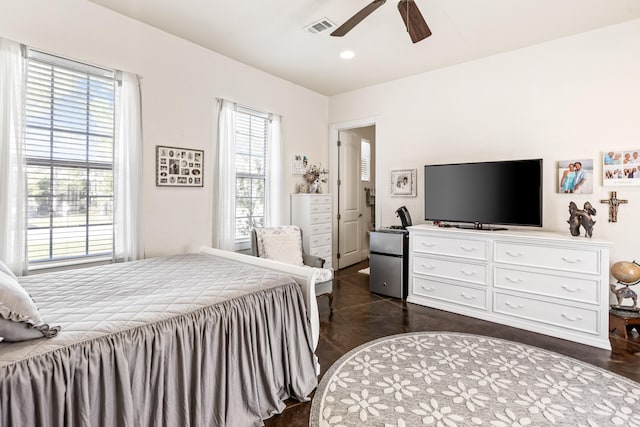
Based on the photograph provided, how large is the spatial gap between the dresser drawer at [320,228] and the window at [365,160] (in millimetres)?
1562

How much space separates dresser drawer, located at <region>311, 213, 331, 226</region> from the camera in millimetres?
4419

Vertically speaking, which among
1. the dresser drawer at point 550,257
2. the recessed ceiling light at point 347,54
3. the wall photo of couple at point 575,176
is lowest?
the dresser drawer at point 550,257

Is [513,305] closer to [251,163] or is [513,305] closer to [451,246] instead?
[451,246]

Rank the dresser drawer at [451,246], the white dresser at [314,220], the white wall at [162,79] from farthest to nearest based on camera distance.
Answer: the white dresser at [314,220] → the dresser drawer at [451,246] → the white wall at [162,79]

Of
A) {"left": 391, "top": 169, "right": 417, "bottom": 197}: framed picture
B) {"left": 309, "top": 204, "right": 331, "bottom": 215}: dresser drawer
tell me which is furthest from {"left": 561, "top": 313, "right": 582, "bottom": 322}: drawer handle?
{"left": 309, "top": 204, "right": 331, "bottom": 215}: dresser drawer

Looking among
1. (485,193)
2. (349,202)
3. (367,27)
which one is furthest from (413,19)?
(349,202)

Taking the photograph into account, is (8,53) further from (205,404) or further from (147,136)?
(205,404)

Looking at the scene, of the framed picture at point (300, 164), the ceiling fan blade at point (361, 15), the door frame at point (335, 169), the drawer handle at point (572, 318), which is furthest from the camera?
the door frame at point (335, 169)

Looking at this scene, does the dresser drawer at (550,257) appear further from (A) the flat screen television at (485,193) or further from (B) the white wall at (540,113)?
(B) the white wall at (540,113)

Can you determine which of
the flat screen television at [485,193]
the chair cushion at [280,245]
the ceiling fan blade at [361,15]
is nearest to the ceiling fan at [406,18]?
the ceiling fan blade at [361,15]

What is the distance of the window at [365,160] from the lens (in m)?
5.80

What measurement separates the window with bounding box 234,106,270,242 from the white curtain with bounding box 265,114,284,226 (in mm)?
57

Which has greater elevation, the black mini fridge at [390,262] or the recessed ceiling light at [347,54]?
the recessed ceiling light at [347,54]

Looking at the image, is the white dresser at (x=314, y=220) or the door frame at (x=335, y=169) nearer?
the white dresser at (x=314, y=220)
